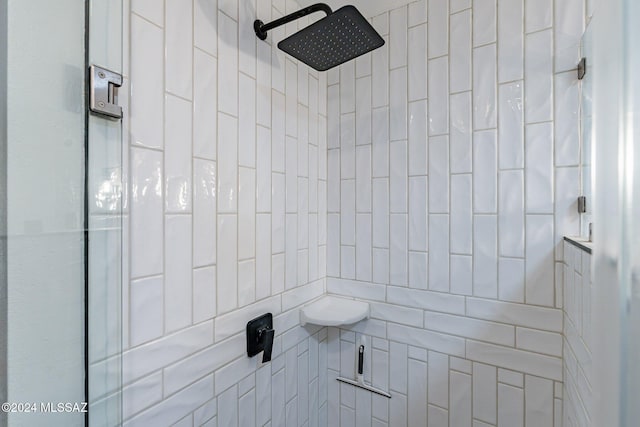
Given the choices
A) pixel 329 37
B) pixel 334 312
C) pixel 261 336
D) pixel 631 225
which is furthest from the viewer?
pixel 334 312

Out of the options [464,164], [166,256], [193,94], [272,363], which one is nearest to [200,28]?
[193,94]

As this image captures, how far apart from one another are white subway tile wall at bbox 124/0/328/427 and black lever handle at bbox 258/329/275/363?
0.16ft

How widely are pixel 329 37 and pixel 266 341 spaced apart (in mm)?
935

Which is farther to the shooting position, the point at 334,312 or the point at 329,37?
the point at 334,312

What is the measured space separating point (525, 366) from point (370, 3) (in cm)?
140

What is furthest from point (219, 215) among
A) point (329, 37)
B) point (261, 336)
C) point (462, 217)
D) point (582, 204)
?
point (582, 204)

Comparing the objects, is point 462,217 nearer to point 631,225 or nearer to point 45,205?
point 631,225

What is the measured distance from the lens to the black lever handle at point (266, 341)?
38.0 inches

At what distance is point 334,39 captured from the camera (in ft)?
2.72

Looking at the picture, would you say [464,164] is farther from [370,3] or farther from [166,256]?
[166,256]

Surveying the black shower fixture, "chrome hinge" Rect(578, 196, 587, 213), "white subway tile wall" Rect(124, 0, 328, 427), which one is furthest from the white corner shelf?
the black shower fixture

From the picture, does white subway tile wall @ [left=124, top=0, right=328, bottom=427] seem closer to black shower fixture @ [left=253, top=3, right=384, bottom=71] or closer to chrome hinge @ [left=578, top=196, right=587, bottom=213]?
black shower fixture @ [left=253, top=3, right=384, bottom=71]

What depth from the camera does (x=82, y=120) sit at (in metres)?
0.56

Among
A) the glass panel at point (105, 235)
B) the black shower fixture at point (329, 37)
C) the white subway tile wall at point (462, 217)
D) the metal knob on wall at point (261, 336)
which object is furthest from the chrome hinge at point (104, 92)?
the white subway tile wall at point (462, 217)
